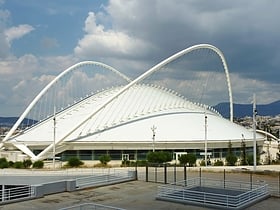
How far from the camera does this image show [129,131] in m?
67.0

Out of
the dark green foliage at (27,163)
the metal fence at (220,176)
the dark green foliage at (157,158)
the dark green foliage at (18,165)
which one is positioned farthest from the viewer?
the dark green foliage at (27,163)

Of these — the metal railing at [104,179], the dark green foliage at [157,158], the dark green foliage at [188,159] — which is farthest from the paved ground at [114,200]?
the dark green foliage at [188,159]

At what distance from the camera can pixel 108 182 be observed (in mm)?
34031

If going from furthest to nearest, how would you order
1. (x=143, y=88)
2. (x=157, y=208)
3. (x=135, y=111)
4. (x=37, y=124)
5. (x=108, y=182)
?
(x=143, y=88)
(x=37, y=124)
(x=135, y=111)
(x=108, y=182)
(x=157, y=208)

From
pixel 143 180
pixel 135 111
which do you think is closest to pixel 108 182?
pixel 143 180

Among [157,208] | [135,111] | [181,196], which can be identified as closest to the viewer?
[157,208]

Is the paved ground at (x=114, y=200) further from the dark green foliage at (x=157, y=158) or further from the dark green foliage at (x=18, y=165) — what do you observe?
the dark green foliage at (x=18, y=165)

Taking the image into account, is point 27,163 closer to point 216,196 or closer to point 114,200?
point 114,200

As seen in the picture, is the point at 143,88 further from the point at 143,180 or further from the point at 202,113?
the point at 143,180

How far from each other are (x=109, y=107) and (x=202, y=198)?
1974 inches

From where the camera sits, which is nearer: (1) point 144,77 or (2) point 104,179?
(2) point 104,179

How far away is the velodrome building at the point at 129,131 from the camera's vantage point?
64438 mm

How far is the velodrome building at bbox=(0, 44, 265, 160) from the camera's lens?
64.4m

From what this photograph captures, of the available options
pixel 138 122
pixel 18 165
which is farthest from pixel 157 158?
pixel 18 165
